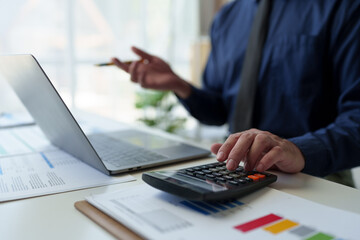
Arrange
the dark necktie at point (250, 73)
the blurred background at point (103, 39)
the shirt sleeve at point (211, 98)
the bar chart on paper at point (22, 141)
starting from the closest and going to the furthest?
the bar chart on paper at point (22, 141) < the dark necktie at point (250, 73) < the shirt sleeve at point (211, 98) < the blurred background at point (103, 39)

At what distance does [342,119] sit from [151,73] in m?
0.53

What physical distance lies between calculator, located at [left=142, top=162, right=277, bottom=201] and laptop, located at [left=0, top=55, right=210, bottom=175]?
14 cm

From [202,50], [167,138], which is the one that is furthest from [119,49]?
[167,138]

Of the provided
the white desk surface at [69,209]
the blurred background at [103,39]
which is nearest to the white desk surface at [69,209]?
the white desk surface at [69,209]

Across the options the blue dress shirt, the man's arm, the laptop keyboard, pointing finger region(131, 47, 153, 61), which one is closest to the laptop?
the laptop keyboard

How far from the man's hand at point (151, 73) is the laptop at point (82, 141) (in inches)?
8.2

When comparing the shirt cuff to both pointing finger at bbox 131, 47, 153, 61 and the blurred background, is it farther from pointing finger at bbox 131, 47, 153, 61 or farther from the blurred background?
the blurred background

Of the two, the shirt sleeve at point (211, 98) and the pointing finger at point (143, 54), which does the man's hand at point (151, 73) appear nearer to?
A: the pointing finger at point (143, 54)

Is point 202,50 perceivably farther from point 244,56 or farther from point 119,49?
point 244,56

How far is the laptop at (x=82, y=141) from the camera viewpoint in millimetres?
584

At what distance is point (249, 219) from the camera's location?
42cm

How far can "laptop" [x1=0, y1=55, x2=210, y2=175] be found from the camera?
58 centimetres

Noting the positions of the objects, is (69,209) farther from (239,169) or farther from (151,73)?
(151,73)

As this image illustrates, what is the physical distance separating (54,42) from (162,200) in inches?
106
